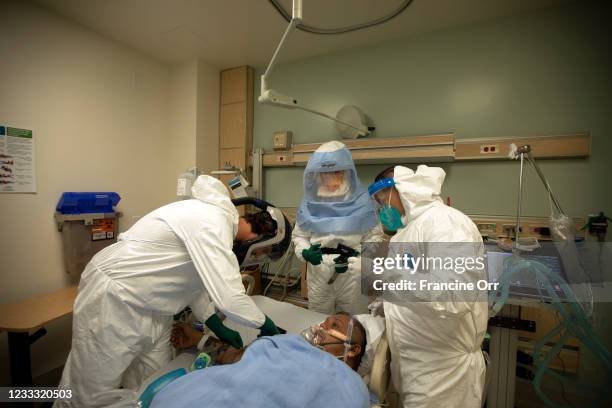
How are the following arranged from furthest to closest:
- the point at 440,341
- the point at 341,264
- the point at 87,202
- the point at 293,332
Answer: the point at 87,202 < the point at 341,264 < the point at 293,332 < the point at 440,341

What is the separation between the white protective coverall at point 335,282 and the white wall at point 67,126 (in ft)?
6.42

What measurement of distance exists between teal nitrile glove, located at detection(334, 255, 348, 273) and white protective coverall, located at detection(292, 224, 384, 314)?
102mm

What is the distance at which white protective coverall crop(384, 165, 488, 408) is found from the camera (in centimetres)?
121

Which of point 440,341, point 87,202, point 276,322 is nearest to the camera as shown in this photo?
point 440,341

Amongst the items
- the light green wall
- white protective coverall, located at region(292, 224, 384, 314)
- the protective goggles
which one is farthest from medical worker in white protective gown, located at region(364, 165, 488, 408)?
the light green wall

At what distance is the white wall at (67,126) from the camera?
210 cm

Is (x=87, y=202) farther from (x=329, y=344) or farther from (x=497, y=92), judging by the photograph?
(x=497, y=92)

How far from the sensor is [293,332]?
1.57 metres

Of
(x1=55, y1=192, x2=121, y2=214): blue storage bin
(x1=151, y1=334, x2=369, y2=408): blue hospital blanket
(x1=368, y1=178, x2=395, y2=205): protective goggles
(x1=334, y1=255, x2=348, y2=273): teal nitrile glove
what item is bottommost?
(x1=151, y1=334, x2=369, y2=408): blue hospital blanket

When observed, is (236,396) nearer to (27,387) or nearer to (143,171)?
(27,387)

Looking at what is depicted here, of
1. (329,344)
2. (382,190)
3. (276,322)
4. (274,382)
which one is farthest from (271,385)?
(382,190)

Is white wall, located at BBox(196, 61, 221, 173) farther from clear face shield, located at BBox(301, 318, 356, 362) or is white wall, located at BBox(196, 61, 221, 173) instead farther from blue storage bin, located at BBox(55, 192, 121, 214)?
clear face shield, located at BBox(301, 318, 356, 362)

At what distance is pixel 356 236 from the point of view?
1.93 metres

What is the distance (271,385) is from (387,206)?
108 cm
